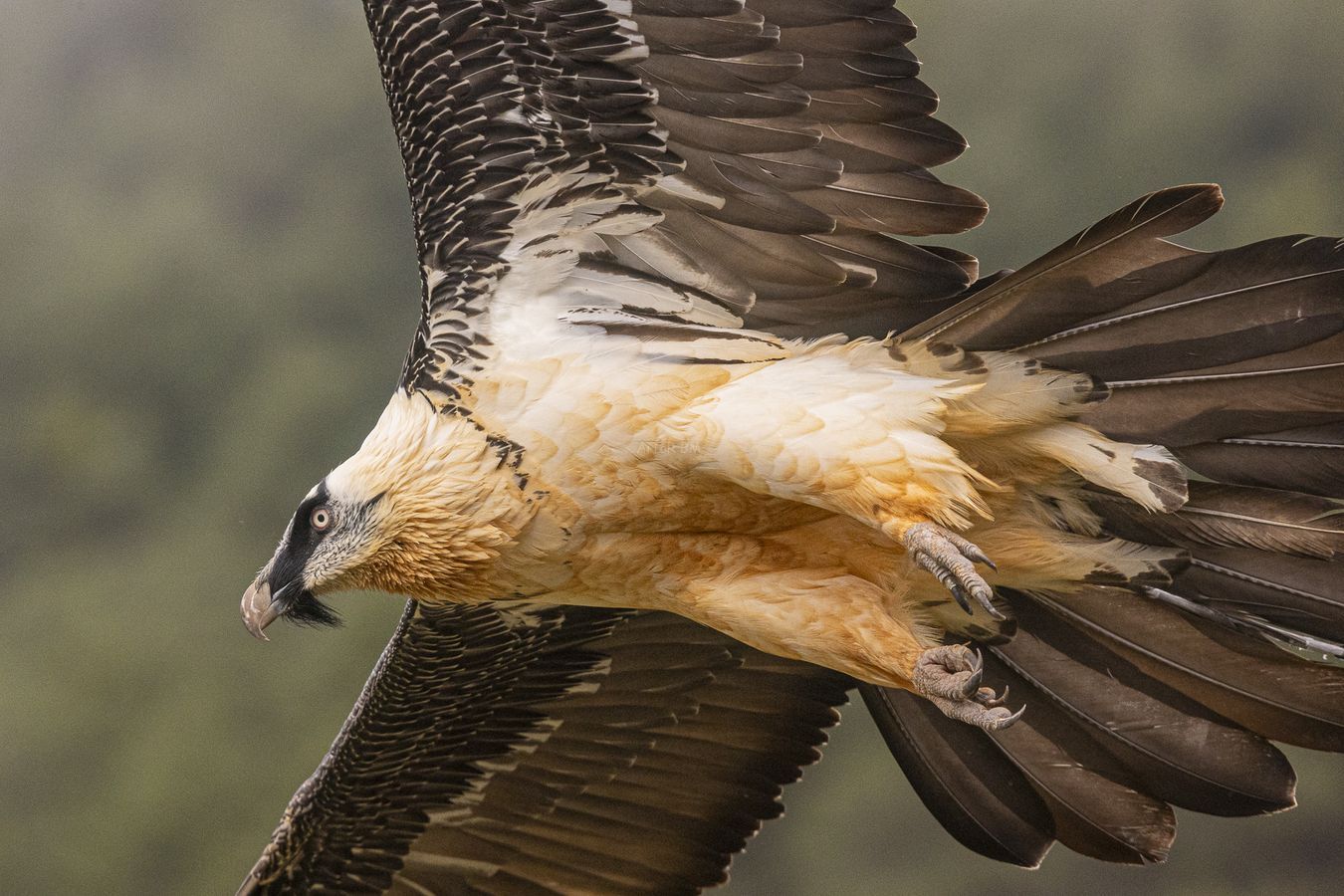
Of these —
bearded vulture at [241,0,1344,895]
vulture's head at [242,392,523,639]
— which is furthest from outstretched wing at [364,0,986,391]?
vulture's head at [242,392,523,639]

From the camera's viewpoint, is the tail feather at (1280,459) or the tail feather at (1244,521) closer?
the tail feather at (1280,459)

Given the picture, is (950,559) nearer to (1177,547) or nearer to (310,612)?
(1177,547)

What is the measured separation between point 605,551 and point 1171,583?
145 cm

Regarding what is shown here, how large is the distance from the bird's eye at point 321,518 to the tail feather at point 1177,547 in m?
1.55

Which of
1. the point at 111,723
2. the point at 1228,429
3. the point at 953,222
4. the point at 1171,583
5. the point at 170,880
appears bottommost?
the point at 170,880

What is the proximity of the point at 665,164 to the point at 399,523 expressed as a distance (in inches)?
43.1

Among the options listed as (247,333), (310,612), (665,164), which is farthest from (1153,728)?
(247,333)

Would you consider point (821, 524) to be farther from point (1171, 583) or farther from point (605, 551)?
point (1171, 583)

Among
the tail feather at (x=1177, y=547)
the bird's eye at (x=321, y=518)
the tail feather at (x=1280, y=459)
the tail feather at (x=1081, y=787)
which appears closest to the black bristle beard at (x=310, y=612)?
the bird's eye at (x=321, y=518)

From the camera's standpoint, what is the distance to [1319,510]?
320cm

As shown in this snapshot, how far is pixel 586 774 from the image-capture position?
4324 millimetres

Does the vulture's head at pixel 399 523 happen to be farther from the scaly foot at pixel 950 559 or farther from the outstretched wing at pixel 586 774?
the scaly foot at pixel 950 559

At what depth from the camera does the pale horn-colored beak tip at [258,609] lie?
133 inches

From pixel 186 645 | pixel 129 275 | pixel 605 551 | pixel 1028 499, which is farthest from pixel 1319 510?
pixel 129 275
